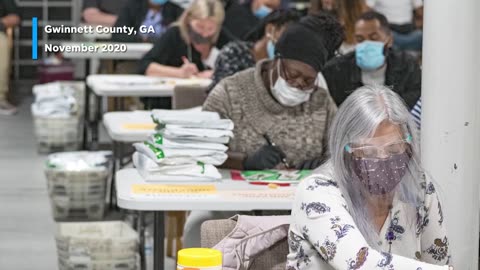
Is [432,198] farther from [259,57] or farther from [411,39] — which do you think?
[411,39]

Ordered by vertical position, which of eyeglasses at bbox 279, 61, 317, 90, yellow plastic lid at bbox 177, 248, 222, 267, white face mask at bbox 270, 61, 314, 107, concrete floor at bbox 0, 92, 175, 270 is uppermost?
eyeglasses at bbox 279, 61, 317, 90

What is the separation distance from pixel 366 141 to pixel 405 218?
0.30 meters

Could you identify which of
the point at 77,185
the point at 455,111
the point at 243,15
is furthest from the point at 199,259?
the point at 243,15

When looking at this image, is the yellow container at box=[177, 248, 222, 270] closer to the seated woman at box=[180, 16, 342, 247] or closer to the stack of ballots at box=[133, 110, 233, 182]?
the stack of ballots at box=[133, 110, 233, 182]

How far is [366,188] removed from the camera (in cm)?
339

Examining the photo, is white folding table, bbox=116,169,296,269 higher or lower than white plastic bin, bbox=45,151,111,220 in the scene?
higher

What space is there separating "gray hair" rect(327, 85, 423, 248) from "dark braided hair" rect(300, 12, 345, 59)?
6.21 ft

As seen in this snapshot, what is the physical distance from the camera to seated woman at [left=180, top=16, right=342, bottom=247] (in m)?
5.23

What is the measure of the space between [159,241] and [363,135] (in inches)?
65.0

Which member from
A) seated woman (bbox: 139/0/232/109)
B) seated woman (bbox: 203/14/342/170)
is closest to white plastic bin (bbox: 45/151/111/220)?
seated woman (bbox: 139/0/232/109)

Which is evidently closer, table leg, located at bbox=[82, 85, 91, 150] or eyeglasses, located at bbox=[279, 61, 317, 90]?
eyeglasses, located at bbox=[279, 61, 317, 90]

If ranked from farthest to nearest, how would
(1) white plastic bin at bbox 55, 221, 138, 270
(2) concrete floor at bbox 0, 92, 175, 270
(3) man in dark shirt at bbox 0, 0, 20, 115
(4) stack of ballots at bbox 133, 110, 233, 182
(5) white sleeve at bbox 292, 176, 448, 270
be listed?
(3) man in dark shirt at bbox 0, 0, 20, 115, (2) concrete floor at bbox 0, 92, 175, 270, (1) white plastic bin at bbox 55, 221, 138, 270, (4) stack of ballots at bbox 133, 110, 233, 182, (5) white sleeve at bbox 292, 176, 448, 270

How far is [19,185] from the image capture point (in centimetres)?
922

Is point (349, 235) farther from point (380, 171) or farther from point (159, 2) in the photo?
point (159, 2)
